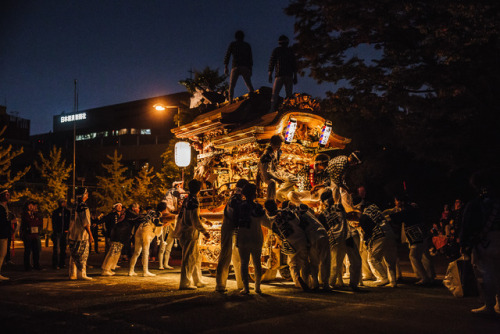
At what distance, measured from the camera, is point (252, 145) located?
37.4ft

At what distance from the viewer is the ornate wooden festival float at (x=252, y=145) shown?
1073cm

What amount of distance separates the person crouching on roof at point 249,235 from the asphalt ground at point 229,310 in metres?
0.41

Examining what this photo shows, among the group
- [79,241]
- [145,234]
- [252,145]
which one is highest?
[252,145]

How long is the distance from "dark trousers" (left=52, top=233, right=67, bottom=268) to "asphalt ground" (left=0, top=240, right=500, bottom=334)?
382cm

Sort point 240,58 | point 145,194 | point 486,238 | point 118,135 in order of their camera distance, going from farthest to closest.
Answer: point 118,135 < point 145,194 < point 240,58 < point 486,238

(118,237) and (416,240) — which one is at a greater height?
(118,237)

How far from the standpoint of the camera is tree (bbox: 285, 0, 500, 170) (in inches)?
469

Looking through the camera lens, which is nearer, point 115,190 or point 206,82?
point 206,82

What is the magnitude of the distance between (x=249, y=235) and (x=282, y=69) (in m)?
5.69

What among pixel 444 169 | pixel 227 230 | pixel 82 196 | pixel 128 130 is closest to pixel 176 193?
pixel 82 196

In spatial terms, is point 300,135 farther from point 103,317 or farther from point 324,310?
point 103,317

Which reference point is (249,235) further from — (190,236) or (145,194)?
(145,194)

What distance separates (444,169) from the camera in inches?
904

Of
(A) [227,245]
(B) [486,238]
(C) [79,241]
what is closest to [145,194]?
(C) [79,241]
